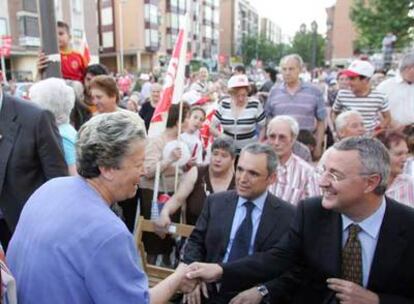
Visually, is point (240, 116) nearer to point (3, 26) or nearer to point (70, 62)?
point (70, 62)

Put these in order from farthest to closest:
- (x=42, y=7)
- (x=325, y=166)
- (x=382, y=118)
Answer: (x=382, y=118), (x=42, y=7), (x=325, y=166)

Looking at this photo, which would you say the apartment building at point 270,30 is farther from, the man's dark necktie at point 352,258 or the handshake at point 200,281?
the man's dark necktie at point 352,258

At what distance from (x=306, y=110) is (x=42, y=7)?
9.36ft

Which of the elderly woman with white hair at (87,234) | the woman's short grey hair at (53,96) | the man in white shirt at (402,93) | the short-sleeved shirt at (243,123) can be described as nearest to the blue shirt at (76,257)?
the elderly woman with white hair at (87,234)

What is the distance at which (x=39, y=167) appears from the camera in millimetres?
2725

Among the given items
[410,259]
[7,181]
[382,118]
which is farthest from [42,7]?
[382,118]

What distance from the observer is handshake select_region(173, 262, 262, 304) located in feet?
7.81

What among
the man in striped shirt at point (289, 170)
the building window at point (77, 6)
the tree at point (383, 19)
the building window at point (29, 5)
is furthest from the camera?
the building window at point (77, 6)

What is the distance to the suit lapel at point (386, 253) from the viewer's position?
6.76 ft

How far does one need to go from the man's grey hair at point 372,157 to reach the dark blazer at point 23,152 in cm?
165

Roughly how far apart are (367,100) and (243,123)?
1.32 metres

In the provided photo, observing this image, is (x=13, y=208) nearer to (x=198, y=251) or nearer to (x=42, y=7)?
(x=198, y=251)

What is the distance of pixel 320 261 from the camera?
87.8 inches

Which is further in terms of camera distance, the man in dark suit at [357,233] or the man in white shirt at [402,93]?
the man in white shirt at [402,93]
